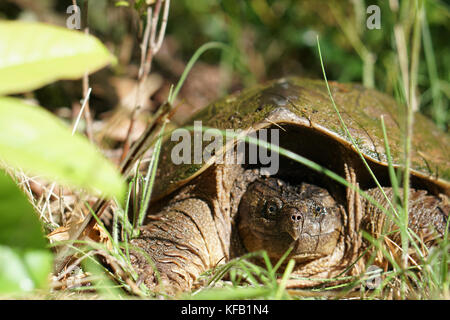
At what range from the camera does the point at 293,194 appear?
8.10 feet

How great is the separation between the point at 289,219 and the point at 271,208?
0.61ft

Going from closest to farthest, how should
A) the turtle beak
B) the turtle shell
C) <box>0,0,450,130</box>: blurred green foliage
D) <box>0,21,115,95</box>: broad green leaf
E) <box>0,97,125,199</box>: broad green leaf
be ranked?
<box>0,97,125,199</box>: broad green leaf → <box>0,21,115,95</box>: broad green leaf → the turtle beak → the turtle shell → <box>0,0,450,130</box>: blurred green foliage

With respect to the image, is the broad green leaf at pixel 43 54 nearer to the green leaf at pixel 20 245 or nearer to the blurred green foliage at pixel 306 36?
the green leaf at pixel 20 245

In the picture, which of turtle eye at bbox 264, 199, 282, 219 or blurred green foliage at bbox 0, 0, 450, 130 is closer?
turtle eye at bbox 264, 199, 282, 219

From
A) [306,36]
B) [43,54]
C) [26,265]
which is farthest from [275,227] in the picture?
[306,36]

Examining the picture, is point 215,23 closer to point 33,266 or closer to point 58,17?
point 58,17

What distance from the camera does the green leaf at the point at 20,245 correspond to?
1060mm

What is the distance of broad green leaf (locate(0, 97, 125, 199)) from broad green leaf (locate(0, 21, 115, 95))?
0.09 m

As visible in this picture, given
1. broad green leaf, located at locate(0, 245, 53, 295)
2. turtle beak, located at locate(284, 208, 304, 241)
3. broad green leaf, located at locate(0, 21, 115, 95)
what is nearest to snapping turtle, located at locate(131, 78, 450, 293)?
turtle beak, located at locate(284, 208, 304, 241)

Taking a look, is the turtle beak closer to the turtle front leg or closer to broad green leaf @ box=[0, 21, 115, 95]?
the turtle front leg

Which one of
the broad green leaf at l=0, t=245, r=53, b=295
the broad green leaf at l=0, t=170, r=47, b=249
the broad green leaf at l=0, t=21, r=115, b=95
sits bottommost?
the broad green leaf at l=0, t=245, r=53, b=295

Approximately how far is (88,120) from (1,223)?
5.87 feet

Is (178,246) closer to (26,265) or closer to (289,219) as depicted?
(289,219)

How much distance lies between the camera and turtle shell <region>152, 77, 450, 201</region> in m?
2.35
